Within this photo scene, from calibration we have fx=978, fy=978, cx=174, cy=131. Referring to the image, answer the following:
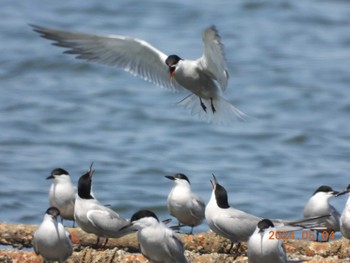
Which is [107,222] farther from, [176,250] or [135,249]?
[176,250]

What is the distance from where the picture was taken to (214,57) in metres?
8.75

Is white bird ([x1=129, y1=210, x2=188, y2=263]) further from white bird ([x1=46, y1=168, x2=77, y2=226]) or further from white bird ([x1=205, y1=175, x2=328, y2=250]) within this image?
white bird ([x1=46, y1=168, x2=77, y2=226])

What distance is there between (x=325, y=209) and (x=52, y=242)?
2.62m

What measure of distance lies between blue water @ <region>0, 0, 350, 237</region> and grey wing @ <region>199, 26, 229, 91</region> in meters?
2.82

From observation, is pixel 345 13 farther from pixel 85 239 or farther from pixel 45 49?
Result: pixel 85 239

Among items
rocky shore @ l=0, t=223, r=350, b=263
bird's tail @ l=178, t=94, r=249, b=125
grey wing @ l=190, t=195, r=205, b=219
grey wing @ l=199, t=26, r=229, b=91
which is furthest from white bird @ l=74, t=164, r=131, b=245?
bird's tail @ l=178, t=94, r=249, b=125

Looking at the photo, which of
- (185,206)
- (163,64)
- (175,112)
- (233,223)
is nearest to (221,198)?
(233,223)

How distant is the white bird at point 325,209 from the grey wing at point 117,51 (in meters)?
2.10

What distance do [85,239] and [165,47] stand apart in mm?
13300

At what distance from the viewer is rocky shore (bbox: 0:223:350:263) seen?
6852 mm

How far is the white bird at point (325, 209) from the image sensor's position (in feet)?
26.7

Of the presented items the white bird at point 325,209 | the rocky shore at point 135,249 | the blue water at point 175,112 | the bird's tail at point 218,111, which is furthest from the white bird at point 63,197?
the blue water at point 175,112

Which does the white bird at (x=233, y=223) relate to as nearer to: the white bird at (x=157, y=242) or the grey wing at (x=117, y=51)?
the white bird at (x=157, y=242)

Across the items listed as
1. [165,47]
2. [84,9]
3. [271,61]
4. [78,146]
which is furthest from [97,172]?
[84,9]
